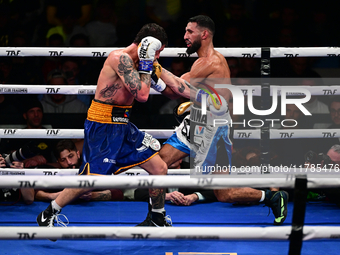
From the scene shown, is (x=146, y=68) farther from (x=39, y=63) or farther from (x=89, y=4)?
(x=89, y=4)

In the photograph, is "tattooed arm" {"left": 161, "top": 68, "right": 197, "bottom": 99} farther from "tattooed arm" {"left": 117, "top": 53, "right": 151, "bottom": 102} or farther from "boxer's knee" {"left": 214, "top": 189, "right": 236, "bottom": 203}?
"boxer's knee" {"left": 214, "top": 189, "right": 236, "bottom": 203}

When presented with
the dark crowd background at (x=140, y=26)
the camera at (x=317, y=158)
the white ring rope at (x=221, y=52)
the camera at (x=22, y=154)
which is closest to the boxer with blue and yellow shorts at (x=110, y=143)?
the white ring rope at (x=221, y=52)

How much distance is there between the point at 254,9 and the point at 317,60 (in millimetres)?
1136

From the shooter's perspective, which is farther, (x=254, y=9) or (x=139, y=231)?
(x=254, y=9)

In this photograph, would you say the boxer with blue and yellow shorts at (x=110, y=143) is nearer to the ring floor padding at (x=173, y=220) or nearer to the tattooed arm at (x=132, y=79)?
the tattooed arm at (x=132, y=79)

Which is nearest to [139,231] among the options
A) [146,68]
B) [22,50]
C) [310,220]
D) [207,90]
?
[146,68]

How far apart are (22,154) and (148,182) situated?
2.52 m

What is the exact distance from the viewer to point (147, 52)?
103 inches

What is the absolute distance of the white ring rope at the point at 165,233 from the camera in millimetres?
1591

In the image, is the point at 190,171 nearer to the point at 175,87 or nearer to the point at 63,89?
the point at 175,87

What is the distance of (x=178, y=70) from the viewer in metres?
4.49

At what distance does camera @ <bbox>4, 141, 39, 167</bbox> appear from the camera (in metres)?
3.74

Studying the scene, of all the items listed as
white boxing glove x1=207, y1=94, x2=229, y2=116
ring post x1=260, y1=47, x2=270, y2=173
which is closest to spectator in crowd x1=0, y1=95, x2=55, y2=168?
white boxing glove x1=207, y1=94, x2=229, y2=116

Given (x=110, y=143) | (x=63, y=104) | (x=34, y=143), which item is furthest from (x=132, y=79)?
(x=63, y=104)
